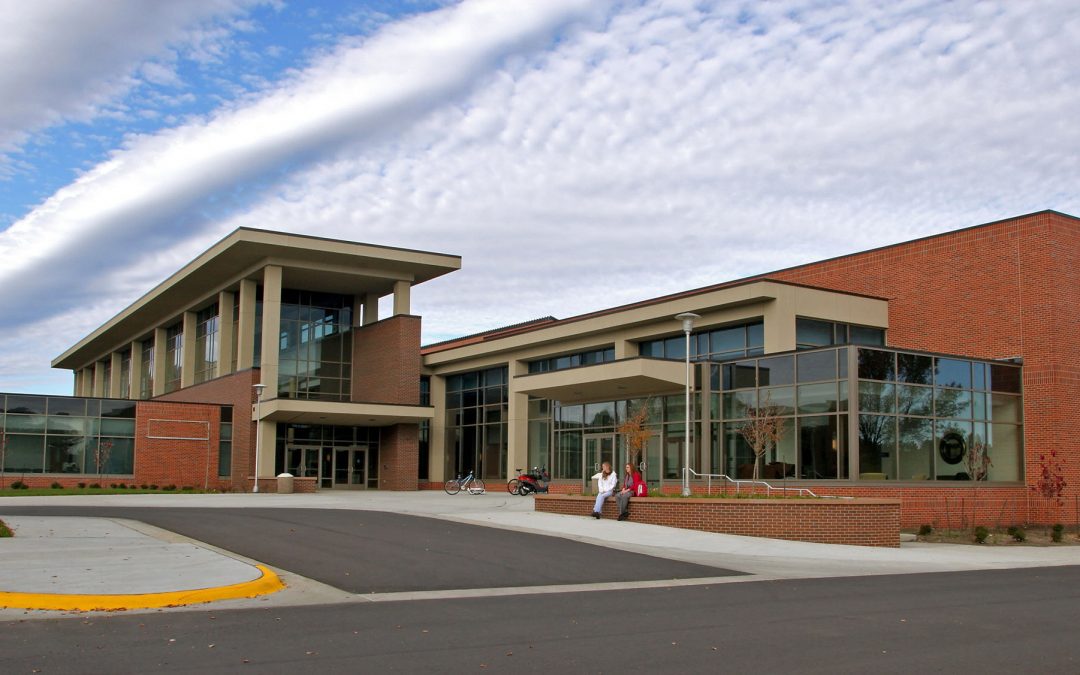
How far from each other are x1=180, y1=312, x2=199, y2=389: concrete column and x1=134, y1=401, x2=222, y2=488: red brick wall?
1002 centimetres

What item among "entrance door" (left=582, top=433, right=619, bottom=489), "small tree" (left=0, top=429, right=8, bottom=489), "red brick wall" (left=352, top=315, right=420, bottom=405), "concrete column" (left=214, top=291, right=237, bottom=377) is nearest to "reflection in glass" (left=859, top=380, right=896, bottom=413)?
"entrance door" (left=582, top=433, right=619, bottom=489)

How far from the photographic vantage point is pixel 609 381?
112 ft

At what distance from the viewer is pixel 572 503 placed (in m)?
25.7

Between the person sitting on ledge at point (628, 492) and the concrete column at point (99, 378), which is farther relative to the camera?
the concrete column at point (99, 378)

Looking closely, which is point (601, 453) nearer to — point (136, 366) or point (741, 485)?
point (741, 485)

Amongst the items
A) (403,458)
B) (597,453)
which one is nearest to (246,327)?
(403,458)

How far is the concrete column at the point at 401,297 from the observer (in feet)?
162

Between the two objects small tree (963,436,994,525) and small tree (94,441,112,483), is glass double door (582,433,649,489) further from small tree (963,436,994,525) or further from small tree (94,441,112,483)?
small tree (94,441,112,483)

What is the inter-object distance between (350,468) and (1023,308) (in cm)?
3178

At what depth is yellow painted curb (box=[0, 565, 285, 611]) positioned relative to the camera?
10.3 meters

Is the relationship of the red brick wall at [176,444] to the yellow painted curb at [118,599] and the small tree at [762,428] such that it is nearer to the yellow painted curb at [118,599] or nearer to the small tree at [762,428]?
the small tree at [762,428]

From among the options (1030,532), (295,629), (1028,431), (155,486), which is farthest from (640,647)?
(155,486)

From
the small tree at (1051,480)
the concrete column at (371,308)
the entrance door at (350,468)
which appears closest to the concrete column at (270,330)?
the entrance door at (350,468)

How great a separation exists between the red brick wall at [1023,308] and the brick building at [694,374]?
6 centimetres
